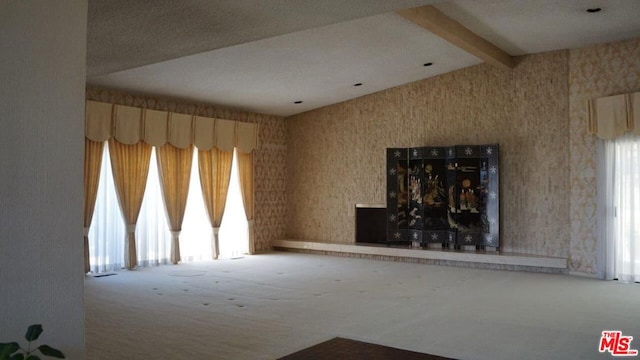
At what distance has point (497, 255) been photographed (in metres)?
9.55

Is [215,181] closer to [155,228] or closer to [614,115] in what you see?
[155,228]

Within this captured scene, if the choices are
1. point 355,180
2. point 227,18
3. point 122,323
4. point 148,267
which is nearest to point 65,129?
point 227,18

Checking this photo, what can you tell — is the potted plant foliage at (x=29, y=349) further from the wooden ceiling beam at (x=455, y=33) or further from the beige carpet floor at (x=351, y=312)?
the wooden ceiling beam at (x=455, y=33)

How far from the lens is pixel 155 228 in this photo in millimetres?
10227

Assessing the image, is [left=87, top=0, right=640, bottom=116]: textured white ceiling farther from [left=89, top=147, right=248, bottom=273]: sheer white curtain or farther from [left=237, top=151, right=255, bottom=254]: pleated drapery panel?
[left=89, top=147, right=248, bottom=273]: sheer white curtain

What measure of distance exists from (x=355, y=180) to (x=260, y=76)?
3485mm

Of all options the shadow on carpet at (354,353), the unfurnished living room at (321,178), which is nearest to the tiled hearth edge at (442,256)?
the unfurnished living room at (321,178)

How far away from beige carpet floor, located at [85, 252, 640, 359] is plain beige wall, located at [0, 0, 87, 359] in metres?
1.83

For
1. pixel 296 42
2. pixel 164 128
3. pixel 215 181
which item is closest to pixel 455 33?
pixel 296 42

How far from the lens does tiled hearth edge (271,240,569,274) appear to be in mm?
9234

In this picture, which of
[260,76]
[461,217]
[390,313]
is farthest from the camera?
[461,217]

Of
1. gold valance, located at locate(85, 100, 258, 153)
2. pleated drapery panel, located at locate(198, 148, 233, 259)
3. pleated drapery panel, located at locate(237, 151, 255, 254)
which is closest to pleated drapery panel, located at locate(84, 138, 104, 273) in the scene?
gold valance, located at locate(85, 100, 258, 153)

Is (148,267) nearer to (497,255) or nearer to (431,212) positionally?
(431,212)

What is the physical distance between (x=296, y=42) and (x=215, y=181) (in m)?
4.30
